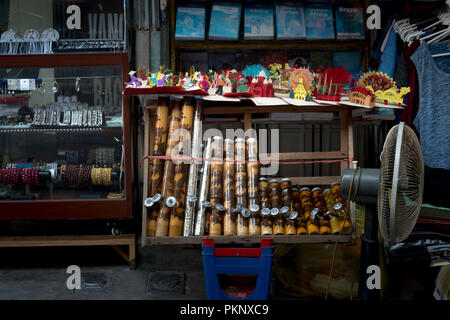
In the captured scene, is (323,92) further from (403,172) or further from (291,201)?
(403,172)

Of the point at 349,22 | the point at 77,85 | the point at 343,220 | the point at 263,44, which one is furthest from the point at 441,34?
the point at 77,85

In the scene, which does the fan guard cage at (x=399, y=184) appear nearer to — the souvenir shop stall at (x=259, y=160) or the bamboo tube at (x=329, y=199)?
the souvenir shop stall at (x=259, y=160)

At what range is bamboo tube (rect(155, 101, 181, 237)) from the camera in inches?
109

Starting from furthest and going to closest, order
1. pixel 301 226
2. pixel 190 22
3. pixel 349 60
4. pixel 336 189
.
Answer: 1. pixel 349 60
2. pixel 190 22
3. pixel 336 189
4. pixel 301 226

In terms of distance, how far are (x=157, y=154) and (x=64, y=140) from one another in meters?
1.42

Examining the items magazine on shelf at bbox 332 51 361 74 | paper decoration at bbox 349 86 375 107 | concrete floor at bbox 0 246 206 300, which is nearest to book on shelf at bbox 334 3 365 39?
magazine on shelf at bbox 332 51 361 74

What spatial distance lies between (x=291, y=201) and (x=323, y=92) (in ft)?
2.86

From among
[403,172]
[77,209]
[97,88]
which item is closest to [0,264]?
[77,209]

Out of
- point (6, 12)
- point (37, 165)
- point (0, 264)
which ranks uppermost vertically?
point (6, 12)

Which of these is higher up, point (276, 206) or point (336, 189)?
point (336, 189)

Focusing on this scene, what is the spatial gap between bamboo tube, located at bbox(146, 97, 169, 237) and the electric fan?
130 cm

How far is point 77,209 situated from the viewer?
3639 mm

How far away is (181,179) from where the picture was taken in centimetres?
288

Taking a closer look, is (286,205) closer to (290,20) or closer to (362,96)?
(362,96)
